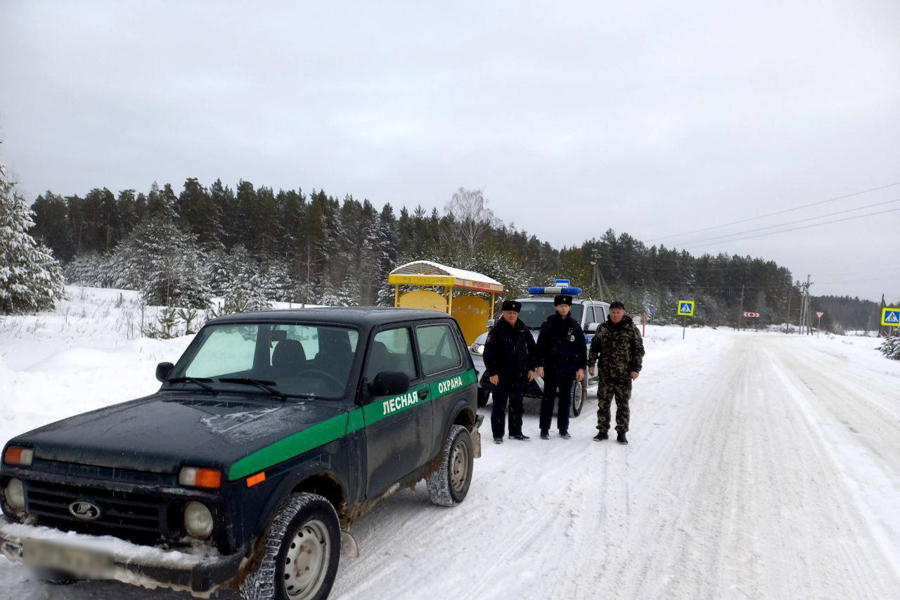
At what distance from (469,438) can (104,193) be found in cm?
7725

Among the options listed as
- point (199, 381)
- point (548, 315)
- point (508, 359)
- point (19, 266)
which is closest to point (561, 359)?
point (508, 359)

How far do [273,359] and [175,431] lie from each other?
1.05 meters

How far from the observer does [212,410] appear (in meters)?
3.21

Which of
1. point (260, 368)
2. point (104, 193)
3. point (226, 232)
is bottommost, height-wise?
point (260, 368)

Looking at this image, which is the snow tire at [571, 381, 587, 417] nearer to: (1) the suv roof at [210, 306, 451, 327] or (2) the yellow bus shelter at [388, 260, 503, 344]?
(2) the yellow bus shelter at [388, 260, 503, 344]

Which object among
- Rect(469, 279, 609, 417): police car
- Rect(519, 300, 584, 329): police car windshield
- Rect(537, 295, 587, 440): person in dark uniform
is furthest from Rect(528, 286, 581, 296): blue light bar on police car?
Rect(537, 295, 587, 440): person in dark uniform

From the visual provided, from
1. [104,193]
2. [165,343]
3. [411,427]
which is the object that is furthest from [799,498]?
[104,193]

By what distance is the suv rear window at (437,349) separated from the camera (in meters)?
4.56

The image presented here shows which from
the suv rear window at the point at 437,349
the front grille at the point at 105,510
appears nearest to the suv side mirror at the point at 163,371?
the front grille at the point at 105,510

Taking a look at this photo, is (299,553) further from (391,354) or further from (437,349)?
(437,349)

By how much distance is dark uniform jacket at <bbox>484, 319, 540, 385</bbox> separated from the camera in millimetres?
6941

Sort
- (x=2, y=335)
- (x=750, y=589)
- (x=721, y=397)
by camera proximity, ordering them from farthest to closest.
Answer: (x=2, y=335)
(x=721, y=397)
(x=750, y=589)

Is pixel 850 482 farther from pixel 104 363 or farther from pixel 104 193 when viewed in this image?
pixel 104 193

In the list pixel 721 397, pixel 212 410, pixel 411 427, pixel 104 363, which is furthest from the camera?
pixel 721 397
